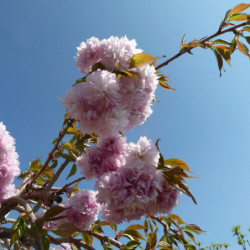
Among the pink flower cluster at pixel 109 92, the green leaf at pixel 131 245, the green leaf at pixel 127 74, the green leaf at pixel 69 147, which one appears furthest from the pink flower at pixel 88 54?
the green leaf at pixel 131 245

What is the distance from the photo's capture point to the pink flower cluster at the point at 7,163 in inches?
46.9

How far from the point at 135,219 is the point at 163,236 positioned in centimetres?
70

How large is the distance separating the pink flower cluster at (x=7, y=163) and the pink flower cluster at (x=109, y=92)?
0.44m

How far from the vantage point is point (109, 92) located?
0.91 metres

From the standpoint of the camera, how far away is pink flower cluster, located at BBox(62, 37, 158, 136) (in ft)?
2.98

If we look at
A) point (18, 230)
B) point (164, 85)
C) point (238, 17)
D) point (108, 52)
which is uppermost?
point (238, 17)

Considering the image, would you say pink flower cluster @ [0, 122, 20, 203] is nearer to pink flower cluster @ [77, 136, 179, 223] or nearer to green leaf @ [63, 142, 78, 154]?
green leaf @ [63, 142, 78, 154]

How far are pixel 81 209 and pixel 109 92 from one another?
27.7 inches

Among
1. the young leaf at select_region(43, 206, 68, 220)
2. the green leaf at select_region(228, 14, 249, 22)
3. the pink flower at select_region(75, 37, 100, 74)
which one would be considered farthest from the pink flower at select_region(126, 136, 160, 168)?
the green leaf at select_region(228, 14, 249, 22)

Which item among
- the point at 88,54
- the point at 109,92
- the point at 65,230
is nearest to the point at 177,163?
the point at 109,92

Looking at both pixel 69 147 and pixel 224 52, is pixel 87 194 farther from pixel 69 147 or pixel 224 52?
pixel 224 52

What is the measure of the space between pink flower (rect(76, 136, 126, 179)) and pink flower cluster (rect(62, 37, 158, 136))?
1.6 inches

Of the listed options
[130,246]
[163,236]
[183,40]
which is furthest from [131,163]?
[163,236]

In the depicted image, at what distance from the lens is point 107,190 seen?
881 millimetres
